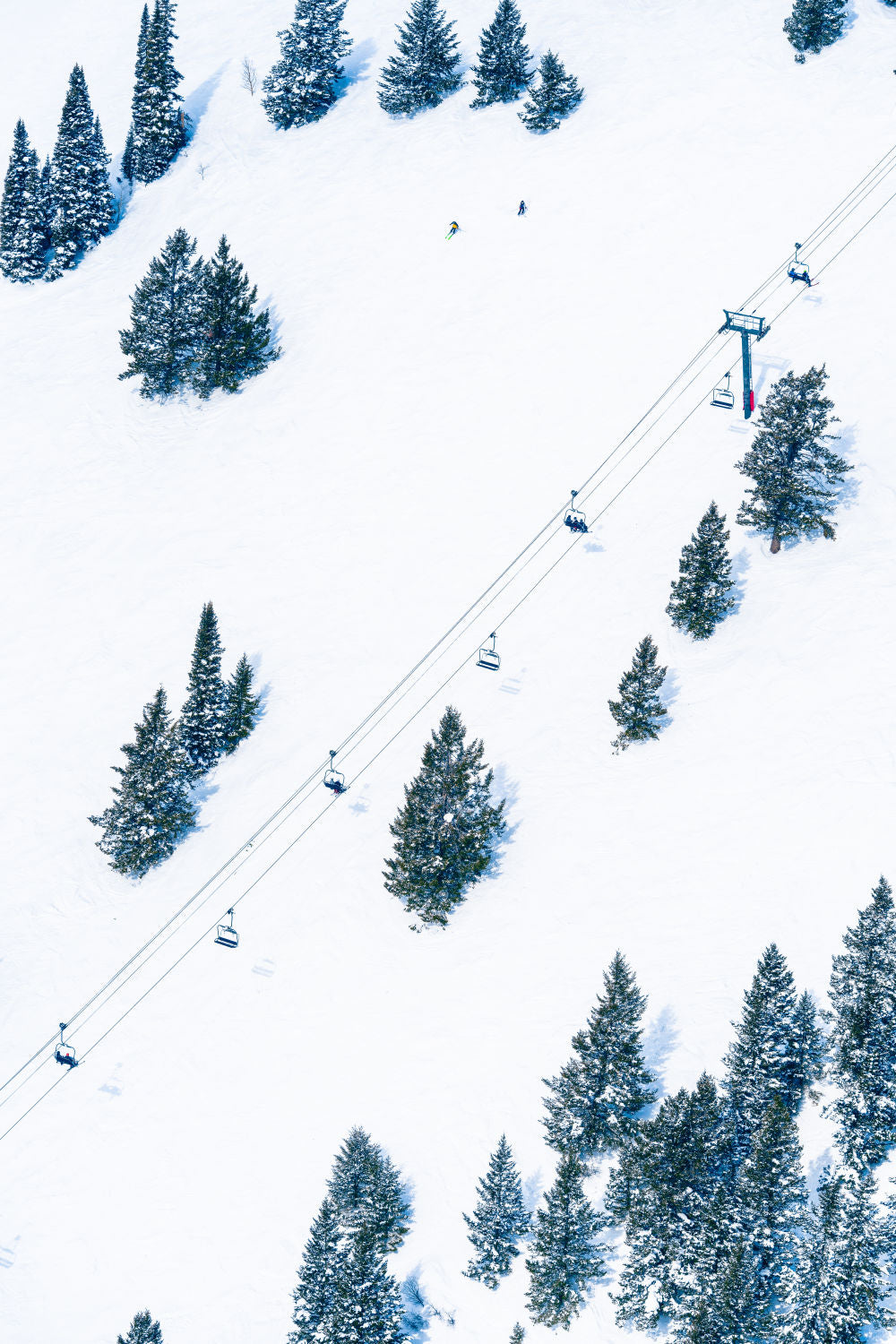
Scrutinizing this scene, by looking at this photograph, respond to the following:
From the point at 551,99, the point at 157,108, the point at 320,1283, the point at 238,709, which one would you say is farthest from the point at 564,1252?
the point at 157,108

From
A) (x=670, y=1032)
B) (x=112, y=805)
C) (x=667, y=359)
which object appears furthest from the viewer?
(x=667, y=359)

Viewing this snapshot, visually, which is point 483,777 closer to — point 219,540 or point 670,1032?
point 670,1032

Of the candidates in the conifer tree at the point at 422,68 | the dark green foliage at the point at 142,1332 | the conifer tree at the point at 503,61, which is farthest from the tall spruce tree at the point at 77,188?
the dark green foliage at the point at 142,1332

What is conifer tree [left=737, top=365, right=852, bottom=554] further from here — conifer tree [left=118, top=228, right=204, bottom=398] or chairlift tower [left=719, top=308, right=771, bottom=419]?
conifer tree [left=118, top=228, right=204, bottom=398]

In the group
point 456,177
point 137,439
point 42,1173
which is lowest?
point 42,1173

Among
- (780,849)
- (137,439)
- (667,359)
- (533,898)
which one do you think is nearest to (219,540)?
(137,439)

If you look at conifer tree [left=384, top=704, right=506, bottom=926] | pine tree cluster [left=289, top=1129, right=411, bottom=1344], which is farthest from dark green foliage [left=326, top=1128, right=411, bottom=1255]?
conifer tree [left=384, top=704, right=506, bottom=926]

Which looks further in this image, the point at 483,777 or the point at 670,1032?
the point at 483,777

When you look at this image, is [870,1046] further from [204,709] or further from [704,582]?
[204,709]
